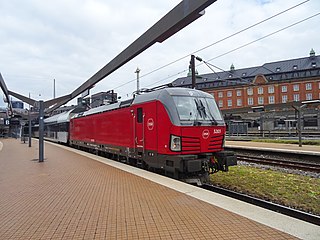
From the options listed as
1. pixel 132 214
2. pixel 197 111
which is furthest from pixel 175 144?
pixel 132 214

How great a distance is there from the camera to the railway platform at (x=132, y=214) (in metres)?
4.54

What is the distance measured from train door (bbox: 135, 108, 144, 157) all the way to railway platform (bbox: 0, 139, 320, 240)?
2210 millimetres

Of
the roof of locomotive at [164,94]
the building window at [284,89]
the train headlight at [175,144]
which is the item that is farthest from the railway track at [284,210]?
the building window at [284,89]

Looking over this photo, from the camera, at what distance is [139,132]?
1088 centimetres

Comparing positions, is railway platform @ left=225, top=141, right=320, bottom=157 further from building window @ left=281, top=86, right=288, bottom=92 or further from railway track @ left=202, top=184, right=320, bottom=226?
building window @ left=281, top=86, right=288, bottom=92

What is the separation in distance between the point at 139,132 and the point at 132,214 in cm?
553

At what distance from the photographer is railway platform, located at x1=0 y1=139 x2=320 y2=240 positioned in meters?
4.54

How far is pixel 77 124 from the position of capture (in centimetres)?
2236

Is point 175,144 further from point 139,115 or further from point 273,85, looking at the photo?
point 273,85

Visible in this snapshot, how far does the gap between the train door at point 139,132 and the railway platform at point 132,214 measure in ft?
7.25

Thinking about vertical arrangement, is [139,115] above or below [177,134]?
above

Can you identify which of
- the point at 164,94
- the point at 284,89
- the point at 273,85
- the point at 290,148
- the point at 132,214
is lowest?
the point at 132,214

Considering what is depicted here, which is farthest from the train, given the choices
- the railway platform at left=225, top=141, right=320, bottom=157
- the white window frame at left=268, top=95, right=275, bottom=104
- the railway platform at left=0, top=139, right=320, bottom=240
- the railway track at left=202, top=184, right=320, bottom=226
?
the white window frame at left=268, top=95, right=275, bottom=104

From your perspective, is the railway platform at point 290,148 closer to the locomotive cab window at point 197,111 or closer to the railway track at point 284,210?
the locomotive cab window at point 197,111
